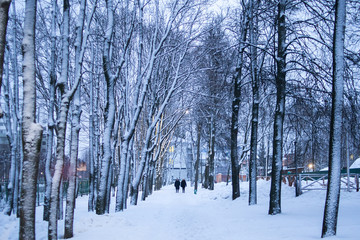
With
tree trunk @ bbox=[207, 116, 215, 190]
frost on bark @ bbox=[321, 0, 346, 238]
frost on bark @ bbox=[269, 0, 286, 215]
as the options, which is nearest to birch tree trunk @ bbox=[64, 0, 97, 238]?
frost on bark @ bbox=[321, 0, 346, 238]

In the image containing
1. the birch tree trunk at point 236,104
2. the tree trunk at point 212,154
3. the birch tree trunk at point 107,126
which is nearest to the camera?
the birch tree trunk at point 107,126

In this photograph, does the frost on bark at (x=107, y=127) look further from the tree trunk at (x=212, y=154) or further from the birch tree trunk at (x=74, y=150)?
the tree trunk at (x=212, y=154)

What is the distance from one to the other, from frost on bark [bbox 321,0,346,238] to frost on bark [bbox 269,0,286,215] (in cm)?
453

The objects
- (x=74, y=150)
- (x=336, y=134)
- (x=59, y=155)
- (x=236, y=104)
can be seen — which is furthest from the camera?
(x=236, y=104)

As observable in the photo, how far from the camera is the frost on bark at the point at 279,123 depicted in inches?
440

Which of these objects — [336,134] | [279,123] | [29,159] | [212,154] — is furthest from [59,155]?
[212,154]

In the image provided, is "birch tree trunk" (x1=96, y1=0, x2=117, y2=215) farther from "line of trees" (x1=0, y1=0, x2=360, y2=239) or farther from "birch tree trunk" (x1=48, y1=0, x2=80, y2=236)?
"birch tree trunk" (x1=48, y1=0, x2=80, y2=236)

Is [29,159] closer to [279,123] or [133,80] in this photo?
[279,123]

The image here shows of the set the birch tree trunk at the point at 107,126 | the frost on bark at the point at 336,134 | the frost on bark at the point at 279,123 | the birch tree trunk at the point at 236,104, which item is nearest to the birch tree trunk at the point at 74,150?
the birch tree trunk at the point at 107,126

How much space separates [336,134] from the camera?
667 cm

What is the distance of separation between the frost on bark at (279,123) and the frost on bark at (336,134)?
4529mm

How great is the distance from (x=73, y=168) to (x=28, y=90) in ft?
11.4

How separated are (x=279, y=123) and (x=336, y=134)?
4.67m

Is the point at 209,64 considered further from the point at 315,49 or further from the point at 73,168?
the point at 73,168
